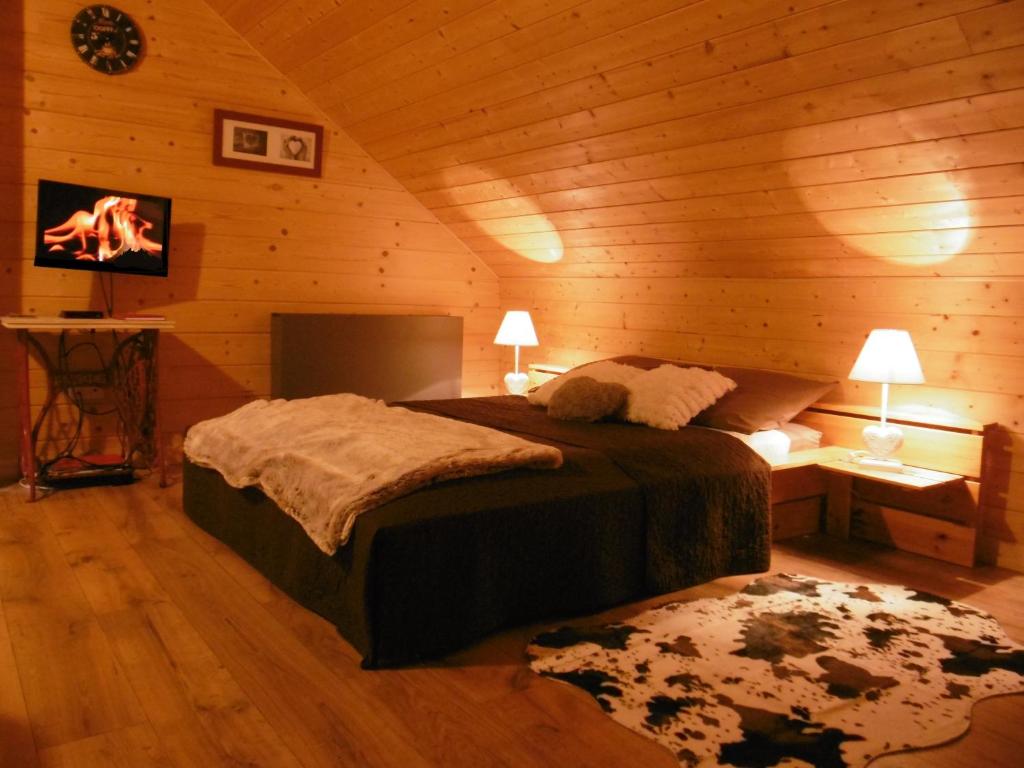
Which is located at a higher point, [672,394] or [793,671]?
[672,394]

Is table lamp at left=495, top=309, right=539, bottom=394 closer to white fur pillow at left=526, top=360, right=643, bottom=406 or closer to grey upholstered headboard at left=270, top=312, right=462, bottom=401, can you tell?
grey upholstered headboard at left=270, top=312, right=462, bottom=401

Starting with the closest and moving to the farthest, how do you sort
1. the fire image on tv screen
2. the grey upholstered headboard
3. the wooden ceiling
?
the wooden ceiling, the fire image on tv screen, the grey upholstered headboard

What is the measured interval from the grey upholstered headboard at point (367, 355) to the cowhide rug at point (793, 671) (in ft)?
9.01

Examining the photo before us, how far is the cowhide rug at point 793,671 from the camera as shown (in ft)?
6.08

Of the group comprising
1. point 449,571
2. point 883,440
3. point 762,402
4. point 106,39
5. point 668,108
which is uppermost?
point 106,39

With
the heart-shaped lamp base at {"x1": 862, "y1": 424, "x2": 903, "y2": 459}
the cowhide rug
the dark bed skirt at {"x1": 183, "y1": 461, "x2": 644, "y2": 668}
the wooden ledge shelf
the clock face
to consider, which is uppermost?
the clock face

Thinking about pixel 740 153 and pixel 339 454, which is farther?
pixel 740 153

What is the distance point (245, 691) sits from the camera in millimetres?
2000

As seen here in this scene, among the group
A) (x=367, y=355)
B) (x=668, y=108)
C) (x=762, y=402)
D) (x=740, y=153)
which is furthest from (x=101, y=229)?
(x=762, y=402)

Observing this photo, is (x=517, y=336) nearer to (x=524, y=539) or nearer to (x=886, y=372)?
(x=886, y=372)

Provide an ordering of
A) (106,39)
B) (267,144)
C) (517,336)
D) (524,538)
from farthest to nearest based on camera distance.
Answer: (517,336)
(267,144)
(106,39)
(524,538)

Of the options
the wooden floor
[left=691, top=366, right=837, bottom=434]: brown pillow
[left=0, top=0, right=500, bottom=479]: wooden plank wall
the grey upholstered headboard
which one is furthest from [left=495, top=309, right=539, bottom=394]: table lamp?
the wooden floor

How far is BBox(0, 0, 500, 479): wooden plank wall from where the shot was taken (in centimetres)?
399

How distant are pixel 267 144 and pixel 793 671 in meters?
3.88
